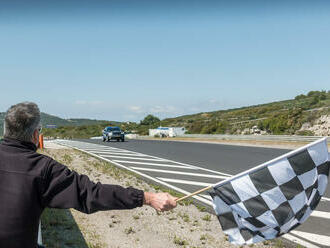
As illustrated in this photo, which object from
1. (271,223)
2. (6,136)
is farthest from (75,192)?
(271,223)

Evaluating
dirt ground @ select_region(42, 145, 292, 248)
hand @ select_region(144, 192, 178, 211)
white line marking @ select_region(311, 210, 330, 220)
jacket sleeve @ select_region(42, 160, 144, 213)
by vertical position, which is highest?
jacket sleeve @ select_region(42, 160, 144, 213)

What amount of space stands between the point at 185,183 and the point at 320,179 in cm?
690

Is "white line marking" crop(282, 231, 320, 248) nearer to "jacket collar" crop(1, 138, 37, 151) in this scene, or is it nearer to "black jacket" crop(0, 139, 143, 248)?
"black jacket" crop(0, 139, 143, 248)

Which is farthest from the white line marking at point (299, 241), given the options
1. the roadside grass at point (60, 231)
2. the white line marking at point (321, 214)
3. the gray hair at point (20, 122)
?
the gray hair at point (20, 122)

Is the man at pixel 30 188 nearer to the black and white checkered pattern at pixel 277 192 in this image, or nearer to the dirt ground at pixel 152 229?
the black and white checkered pattern at pixel 277 192

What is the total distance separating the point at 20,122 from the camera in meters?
2.29

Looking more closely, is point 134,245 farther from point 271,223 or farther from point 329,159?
point 329,159

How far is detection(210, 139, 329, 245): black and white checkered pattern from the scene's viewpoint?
2783 mm

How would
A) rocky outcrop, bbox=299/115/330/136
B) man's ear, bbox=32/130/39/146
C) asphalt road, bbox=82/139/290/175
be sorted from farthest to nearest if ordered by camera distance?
rocky outcrop, bbox=299/115/330/136
asphalt road, bbox=82/139/290/175
man's ear, bbox=32/130/39/146

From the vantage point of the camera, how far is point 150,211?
6.47 m

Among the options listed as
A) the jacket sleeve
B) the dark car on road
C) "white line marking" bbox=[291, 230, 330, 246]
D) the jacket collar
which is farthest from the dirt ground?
the dark car on road

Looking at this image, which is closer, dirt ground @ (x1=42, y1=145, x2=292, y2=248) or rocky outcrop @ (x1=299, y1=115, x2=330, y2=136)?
dirt ground @ (x1=42, y1=145, x2=292, y2=248)

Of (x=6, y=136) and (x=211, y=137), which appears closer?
(x=6, y=136)

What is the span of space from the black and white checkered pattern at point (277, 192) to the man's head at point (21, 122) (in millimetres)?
1522
